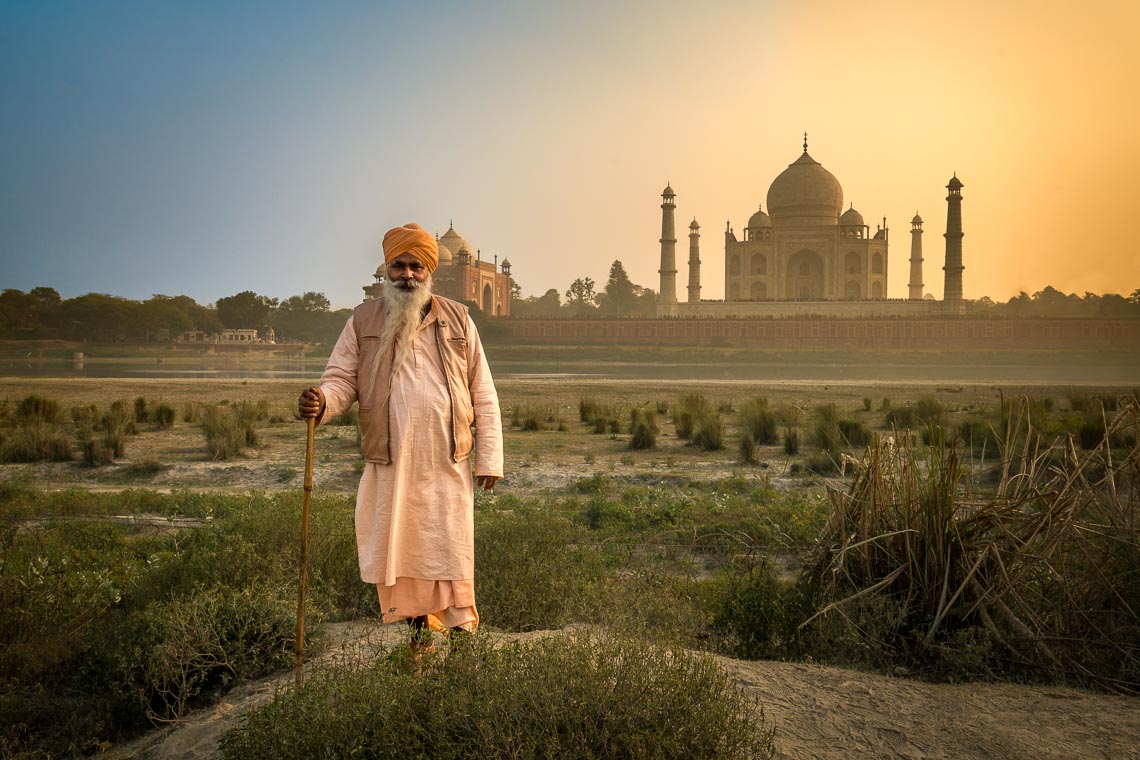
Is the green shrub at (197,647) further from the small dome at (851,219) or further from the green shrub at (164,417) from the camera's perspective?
the small dome at (851,219)

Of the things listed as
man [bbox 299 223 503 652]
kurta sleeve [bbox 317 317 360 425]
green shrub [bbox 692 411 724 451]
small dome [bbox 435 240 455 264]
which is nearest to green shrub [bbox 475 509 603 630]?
man [bbox 299 223 503 652]

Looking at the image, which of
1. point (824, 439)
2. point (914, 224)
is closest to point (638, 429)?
point (824, 439)

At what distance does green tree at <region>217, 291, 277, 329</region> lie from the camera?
5522 cm

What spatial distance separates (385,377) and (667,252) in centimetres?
4805

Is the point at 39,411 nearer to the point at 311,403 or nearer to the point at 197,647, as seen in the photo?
the point at 197,647

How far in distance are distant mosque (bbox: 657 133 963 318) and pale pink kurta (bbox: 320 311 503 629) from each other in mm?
46875

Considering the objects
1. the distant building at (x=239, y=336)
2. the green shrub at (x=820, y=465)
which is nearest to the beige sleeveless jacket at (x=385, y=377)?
the green shrub at (x=820, y=465)

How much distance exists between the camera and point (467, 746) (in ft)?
6.47

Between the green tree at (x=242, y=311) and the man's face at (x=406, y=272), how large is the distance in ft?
184

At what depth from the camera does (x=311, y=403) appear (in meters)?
2.62

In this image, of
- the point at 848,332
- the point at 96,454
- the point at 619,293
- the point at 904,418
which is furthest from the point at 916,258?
the point at 96,454

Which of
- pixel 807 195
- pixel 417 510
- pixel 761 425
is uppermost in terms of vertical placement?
pixel 807 195

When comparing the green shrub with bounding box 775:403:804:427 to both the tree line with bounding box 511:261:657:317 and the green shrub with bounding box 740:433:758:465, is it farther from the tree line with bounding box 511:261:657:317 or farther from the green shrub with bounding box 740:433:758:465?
the tree line with bounding box 511:261:657:317

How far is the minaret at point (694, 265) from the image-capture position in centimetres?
5203
